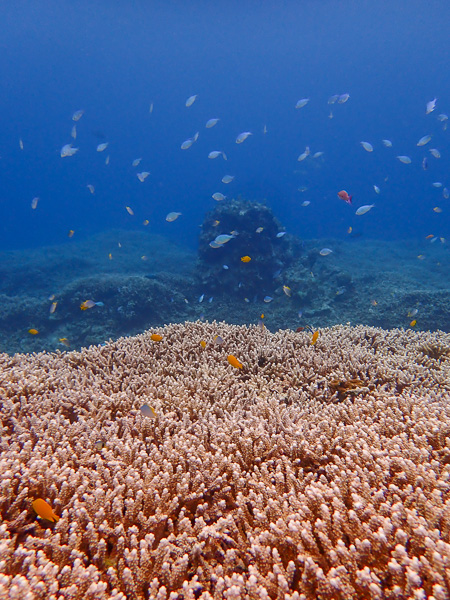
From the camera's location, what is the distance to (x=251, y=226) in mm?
17109

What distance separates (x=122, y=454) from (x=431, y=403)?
3.12 m

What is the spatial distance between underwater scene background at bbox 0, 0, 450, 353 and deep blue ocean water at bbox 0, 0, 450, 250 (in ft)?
2.60

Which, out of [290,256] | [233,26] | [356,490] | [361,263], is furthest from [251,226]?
[233,26]

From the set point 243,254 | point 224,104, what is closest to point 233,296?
point 243,254

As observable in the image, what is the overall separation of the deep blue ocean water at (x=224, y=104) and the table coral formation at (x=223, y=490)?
6136cm

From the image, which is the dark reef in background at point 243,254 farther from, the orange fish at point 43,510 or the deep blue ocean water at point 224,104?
the deep blue ocean water at point 224,104

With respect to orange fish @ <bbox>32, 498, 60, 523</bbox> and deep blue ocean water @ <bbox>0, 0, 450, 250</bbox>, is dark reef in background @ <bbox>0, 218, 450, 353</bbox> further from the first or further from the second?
deep blue ocean water @ <bbox>0, 0, 450, 250</bbox>

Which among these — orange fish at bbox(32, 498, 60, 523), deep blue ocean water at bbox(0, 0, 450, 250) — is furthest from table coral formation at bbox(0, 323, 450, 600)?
deep blue ocean water at bbox(0, 0, 450, 250)

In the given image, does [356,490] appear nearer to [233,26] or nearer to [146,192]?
[233,26]

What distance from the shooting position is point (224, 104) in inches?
5123

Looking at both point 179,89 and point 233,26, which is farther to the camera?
point 179,89

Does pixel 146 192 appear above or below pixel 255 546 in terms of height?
above

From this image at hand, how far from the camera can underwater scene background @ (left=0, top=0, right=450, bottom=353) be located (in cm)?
1482

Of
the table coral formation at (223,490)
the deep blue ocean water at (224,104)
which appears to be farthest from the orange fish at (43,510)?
the deep blue ocean water at (224,104)
